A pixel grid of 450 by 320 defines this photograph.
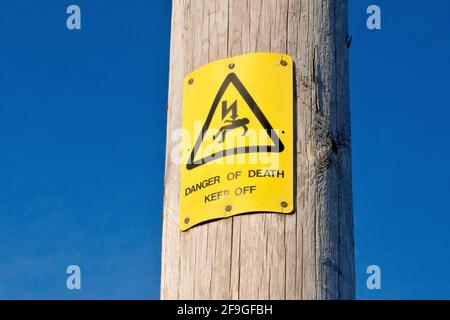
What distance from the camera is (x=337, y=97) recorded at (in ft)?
10.3

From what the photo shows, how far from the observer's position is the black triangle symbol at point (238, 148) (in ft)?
9.82

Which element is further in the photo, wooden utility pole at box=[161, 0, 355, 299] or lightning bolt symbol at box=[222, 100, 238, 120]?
lightning bolt symbol at box=[222, 100, 238, 120]

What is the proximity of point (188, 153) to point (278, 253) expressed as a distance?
0.44 metres

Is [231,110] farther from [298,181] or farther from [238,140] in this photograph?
[298,181]

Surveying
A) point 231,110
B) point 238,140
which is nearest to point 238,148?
point 238,140

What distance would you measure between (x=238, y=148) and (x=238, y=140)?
0.02 meters

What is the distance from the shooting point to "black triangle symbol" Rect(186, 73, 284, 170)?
2.99 metres

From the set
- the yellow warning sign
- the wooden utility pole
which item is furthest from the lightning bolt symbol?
the wooden utility pole

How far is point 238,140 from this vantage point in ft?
9.84

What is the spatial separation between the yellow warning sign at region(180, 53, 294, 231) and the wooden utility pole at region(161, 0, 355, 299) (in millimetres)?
34

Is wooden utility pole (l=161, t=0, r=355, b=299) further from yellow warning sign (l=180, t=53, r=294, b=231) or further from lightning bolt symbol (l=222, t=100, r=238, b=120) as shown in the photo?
lightning bolt symbol (l=222, t=100, r=238, b=120)

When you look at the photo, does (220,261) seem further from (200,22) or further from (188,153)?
(200,22)

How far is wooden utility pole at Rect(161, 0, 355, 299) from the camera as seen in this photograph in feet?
9.49

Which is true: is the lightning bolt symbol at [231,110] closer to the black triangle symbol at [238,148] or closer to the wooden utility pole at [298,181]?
the black triangle symbol at [238,148]
